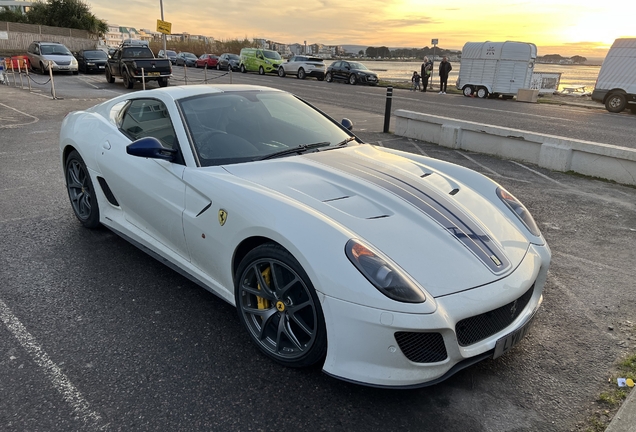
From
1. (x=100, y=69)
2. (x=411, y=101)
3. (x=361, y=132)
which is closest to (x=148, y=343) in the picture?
(x=361, y=132)

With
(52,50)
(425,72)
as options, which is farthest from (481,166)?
(52,50)

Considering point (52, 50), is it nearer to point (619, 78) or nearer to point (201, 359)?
point (619, 78)

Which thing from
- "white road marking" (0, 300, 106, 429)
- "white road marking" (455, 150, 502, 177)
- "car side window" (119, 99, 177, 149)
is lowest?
"white road marking" (0, 300, 106, 429)

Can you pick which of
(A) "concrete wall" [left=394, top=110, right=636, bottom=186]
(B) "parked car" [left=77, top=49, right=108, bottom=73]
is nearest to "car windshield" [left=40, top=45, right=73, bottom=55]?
(B) "parked car" [left=77, top=49, right=108, bottom=73]

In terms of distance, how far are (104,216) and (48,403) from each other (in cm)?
206

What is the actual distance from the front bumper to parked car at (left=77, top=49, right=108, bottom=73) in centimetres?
2838

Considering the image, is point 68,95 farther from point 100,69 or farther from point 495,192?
point 495,192

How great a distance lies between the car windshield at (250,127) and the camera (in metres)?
3.35

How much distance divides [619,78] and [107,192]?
64.3 ft

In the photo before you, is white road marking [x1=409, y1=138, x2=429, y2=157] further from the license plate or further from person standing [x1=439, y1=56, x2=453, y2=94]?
person standing [x1=439, y1=56, x2=453, y2=94]

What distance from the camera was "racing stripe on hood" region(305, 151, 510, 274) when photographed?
102 inches

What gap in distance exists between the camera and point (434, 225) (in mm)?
2672

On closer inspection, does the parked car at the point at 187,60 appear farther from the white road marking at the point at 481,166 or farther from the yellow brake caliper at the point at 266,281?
the yellow brake caliper at the point at 266,281

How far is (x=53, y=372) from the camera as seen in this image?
2.62 metres
